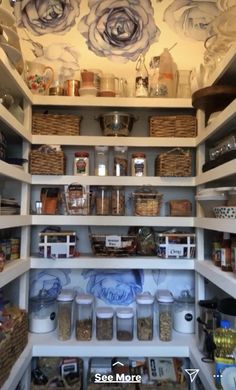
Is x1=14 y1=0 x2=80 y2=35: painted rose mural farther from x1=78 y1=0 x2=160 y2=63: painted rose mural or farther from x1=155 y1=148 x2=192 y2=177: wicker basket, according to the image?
x1=155 y1=148 x2=192 y2=177: wicker basket

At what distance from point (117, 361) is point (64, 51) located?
1690 mm

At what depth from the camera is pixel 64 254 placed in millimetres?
1596

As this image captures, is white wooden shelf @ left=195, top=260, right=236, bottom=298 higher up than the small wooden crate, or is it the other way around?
the small wooden crate

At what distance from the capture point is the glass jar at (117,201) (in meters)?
1.65

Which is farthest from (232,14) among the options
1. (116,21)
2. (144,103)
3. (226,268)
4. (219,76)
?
(226,268)

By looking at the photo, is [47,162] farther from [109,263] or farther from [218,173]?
[218,173]

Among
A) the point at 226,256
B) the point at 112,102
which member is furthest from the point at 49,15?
the point at 226,256

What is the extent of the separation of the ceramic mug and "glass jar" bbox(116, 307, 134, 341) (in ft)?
3.82

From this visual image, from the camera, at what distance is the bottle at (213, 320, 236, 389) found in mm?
1126

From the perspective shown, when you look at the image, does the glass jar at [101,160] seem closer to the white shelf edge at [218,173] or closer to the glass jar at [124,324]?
the white shelf edge at [218,173]

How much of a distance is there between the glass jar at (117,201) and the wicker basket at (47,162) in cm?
28

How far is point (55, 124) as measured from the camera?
1.66 meters

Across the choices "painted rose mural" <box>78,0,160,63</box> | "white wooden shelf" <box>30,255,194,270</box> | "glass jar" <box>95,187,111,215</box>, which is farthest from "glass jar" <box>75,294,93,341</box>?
"painted rose mural" <box>78,0,160,63</box>

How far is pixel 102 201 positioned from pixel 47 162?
334mm
